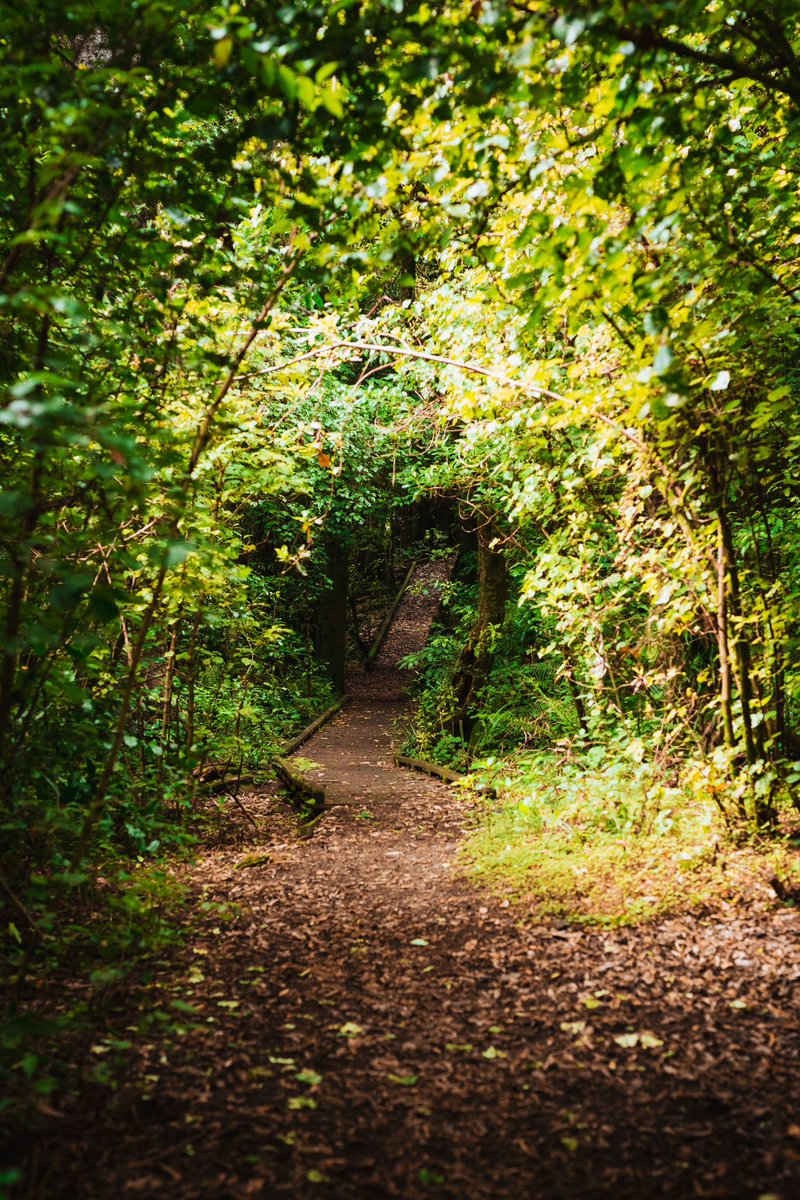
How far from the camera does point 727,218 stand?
373 cm

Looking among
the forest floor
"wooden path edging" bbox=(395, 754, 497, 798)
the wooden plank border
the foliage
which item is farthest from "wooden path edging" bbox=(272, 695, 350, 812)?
the forest floor

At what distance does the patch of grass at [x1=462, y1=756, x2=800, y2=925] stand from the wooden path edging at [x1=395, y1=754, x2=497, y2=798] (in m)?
1.53

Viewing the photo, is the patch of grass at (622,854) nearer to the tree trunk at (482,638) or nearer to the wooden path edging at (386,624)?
the tree trunk at (482,638)

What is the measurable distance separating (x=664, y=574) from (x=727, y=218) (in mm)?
2051

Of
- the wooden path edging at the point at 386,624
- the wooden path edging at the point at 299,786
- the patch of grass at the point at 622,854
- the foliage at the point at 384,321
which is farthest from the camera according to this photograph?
the wooden path edging at the point at 386,624

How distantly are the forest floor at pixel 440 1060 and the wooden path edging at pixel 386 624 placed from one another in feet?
49.0

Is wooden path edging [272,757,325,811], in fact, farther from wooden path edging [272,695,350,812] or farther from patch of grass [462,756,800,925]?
patch of grass [462,756,800,925]

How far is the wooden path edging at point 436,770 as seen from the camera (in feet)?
25.2

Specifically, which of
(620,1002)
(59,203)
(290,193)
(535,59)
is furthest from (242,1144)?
(535,59)

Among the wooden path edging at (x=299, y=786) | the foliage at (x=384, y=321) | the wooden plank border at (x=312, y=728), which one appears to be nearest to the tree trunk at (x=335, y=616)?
the wooden plank border at (x=312, y=728)

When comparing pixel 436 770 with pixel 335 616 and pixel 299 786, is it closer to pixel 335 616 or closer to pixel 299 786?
pixel 299 786

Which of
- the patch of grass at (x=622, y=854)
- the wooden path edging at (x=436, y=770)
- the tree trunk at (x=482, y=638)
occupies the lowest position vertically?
the wooden path edging at (x=436, y=770)

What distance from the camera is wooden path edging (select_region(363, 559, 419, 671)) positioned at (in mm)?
19719

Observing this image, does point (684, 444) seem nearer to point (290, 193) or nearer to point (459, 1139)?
point (290, 193)
